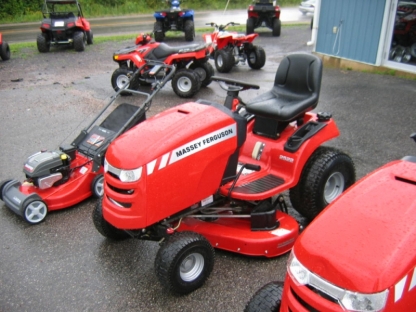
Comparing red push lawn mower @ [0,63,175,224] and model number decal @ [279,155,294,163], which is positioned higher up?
model number decal @ [279,155,294,163]

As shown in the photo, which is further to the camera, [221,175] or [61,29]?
[61,29]

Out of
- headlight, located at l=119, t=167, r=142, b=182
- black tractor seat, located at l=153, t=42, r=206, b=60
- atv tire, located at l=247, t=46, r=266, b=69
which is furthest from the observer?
atv tire, located at l=247, t=46, r=266, b=69

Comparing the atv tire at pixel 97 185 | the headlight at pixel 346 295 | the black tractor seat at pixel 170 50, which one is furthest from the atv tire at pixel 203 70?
the headlight at pixel 346 295

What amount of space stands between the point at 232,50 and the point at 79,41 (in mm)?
5313

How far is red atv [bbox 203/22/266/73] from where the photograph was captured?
33.1ft

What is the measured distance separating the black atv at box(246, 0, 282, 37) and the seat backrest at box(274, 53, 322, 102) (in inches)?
477

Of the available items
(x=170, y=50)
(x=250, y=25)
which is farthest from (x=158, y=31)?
(x=170, y=50)

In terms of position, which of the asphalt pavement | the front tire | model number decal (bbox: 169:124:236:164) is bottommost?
the asphalt pavement

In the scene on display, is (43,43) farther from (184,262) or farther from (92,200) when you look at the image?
(184,262)

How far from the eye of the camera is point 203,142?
327 centimetres

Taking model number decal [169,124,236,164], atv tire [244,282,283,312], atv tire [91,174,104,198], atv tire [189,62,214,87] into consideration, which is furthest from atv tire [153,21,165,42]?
atv tire [244,282,283,312]

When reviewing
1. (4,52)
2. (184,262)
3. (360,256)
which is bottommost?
(4,52)

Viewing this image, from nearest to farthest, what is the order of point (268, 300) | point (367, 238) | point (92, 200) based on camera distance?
point (367, 238)
point (268, 300)
point (92, 200)

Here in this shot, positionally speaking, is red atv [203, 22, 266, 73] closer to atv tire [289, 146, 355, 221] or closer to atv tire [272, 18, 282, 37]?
atv tire [272, 18, 282, 37]
